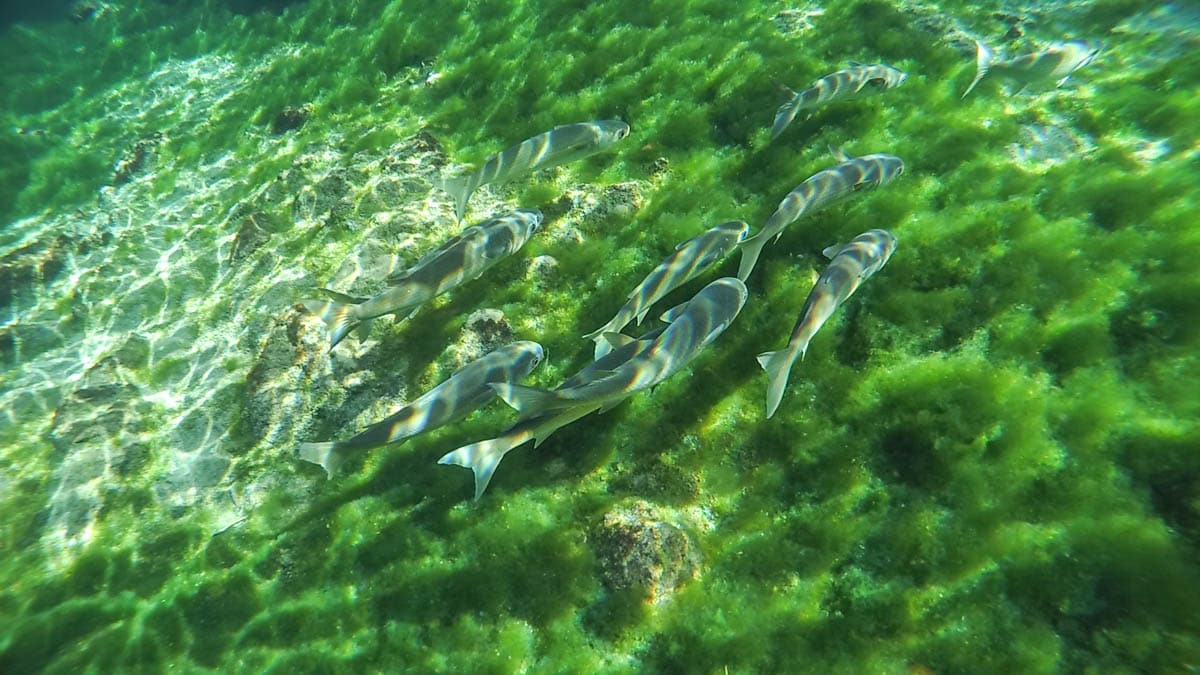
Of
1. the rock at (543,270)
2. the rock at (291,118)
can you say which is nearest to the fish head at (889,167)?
the rock at (543,270)

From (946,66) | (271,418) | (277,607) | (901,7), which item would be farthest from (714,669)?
(901,7)

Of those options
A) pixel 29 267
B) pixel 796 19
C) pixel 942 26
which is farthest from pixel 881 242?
pixel 29 267

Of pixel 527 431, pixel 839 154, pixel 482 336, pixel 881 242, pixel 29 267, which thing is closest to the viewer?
pixel 527 431

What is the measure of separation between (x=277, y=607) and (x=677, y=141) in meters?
6.43

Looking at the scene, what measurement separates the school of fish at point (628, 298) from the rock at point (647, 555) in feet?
2.86

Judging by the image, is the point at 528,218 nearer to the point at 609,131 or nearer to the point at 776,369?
the point at 609,131

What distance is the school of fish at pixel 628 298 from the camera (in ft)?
12.6

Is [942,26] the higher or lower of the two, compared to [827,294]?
higher

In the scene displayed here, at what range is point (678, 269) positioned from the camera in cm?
475

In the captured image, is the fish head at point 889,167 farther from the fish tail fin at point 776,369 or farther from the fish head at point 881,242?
the fish tail fin at point 776,369

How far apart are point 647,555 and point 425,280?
3.17 metres

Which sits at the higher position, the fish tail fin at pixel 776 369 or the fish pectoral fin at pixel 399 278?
the fish pectoral fin at pixel 399 278

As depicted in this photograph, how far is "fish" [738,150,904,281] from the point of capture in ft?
15.2

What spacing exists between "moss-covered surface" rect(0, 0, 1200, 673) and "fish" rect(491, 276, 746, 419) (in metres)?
0.71
